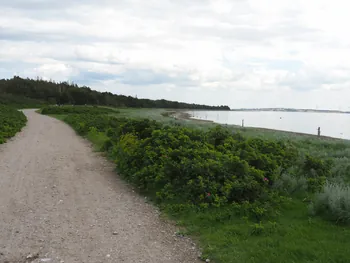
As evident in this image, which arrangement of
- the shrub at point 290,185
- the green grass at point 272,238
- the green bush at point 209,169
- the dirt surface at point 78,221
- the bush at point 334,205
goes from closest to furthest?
the green grass at point 272,238 < the dirt surface at point 78,221 < the bush at point 334,205 < the green bush at point 209,169 < the shrub at point 290,185

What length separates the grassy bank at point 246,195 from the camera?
15.4 ft

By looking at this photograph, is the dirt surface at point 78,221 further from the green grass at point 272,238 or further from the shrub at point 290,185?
the shrub at point 290,185

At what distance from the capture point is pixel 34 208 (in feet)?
21.1

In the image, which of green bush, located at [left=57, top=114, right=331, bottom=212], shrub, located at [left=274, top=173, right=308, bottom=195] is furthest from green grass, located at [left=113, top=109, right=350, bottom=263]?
shrub, located at [left=274, top=173, right=308, bottom=195]

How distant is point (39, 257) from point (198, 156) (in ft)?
13.7

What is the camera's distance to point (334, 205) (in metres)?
5.55

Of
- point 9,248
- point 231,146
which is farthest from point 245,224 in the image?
point 231,146

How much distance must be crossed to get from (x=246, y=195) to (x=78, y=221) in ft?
9.86

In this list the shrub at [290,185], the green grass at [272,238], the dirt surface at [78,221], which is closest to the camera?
the green grass at [272,238]

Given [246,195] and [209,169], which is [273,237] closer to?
[246,195]

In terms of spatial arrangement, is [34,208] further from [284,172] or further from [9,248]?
[284,172]

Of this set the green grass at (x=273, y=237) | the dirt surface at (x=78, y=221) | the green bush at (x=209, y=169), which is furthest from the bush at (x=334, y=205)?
the dirt surface at (x=78, y=221)

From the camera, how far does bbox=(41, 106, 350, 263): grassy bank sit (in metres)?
4.70

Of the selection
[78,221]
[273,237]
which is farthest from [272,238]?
[78,221]
